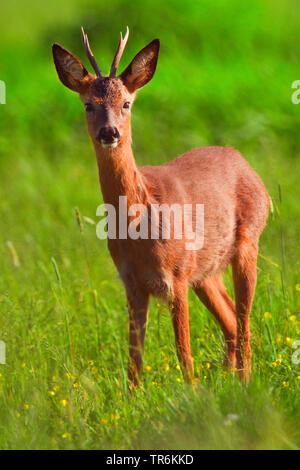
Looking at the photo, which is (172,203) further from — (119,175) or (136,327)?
(136,327)

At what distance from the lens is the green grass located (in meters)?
4.07

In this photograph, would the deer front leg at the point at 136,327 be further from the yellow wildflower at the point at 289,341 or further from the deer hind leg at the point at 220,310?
the yellow wildflower at the point at 289,341

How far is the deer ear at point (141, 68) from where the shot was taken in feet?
15.8

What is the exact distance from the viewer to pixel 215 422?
3.85m

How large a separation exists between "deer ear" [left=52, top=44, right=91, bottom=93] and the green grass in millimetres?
997

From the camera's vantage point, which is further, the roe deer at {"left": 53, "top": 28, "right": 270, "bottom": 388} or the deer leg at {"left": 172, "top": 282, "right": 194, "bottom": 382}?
the deer leg at {"left": 172, "top": 282, "right": 194, "bottom": 382}

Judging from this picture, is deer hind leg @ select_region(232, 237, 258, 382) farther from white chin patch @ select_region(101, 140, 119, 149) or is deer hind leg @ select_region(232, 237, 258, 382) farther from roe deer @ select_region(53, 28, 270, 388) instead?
white chin patch @ select_region(101, 140, 119, 149)

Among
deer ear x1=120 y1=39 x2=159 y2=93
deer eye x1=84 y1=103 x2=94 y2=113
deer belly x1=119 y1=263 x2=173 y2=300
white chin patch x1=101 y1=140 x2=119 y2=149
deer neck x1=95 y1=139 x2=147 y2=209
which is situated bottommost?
deer belly x1=119 y1=263 x2=173 y2=300

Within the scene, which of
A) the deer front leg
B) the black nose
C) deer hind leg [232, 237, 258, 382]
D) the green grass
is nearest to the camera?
the green grass

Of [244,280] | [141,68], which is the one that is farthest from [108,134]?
[244,280]

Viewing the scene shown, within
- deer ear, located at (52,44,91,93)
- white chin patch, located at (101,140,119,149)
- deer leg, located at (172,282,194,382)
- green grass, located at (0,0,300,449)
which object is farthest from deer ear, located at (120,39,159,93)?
deer leg, located at (172,282,194,382)

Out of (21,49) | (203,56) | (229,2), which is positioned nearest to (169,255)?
(203,56)

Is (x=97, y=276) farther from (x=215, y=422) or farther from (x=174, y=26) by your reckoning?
(x=174, y=26)

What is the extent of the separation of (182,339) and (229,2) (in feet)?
31.6
